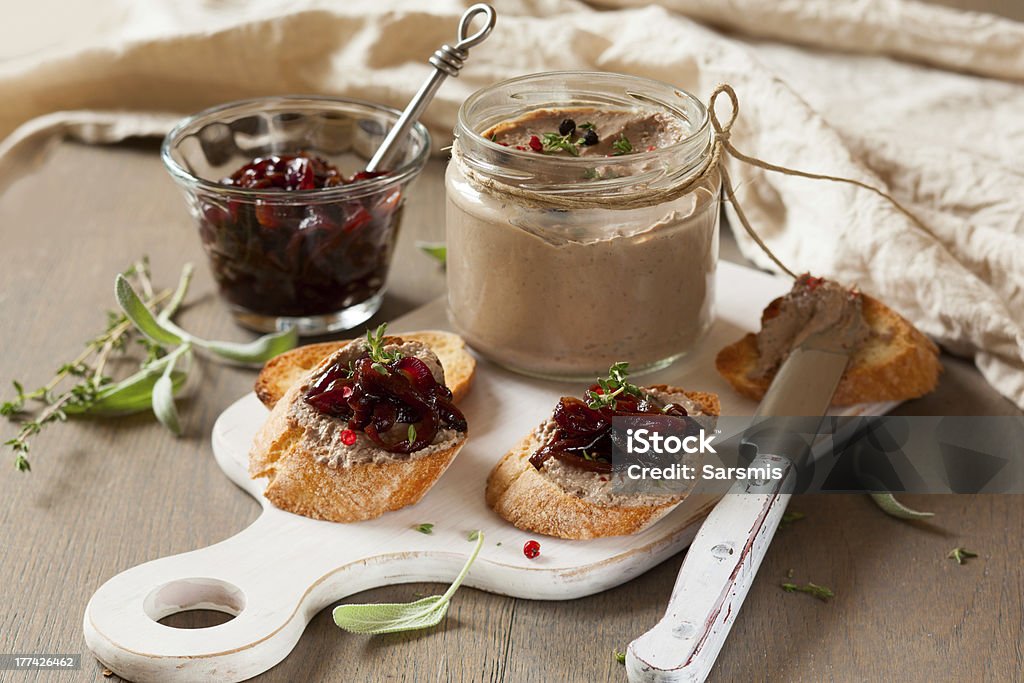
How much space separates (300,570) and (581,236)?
1011 mm

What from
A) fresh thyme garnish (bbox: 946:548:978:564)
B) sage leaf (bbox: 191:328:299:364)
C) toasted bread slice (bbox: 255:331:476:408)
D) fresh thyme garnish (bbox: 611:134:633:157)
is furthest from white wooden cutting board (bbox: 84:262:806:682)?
fresh thyme garnish (bbox: 611:134:633:157)

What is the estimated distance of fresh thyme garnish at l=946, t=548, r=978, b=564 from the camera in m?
2.34

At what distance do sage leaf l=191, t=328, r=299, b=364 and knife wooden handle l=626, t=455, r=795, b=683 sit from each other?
133 cm

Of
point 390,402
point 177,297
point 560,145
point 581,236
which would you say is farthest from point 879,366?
point 177,297

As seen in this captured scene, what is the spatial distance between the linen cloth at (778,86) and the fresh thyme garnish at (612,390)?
3.91 feet

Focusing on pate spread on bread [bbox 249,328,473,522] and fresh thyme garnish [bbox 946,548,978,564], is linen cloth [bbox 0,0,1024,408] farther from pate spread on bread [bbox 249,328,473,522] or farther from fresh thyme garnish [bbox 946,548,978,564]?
pate spread on bread [bbox 249,328,473,522]

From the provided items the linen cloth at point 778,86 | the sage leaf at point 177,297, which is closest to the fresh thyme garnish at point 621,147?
the linen cloth at point 778,86

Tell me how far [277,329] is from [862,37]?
2441 millimetres

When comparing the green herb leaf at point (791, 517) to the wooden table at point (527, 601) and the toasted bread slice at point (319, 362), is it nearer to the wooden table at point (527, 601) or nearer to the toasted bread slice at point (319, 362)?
the wooden table at point (527, 601)

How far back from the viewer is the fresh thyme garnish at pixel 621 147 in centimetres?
264

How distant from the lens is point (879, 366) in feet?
8.86

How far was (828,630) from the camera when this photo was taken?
7.04ft

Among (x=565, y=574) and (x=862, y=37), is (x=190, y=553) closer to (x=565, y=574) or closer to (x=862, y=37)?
(x=565, y=574)

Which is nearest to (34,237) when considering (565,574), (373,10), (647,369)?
(373,10)
